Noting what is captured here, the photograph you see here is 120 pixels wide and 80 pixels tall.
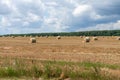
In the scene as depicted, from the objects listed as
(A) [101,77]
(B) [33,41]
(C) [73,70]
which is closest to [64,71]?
(C) [73,70]

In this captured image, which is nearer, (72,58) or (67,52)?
(72,58)

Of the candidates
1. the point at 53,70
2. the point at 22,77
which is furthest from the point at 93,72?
the point at 22,77

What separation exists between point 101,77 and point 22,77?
133 inches

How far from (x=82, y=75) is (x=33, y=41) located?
4203cm

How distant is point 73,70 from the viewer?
15719mm

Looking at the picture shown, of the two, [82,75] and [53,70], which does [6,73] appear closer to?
[53,70]

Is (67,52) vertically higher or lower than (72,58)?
lower

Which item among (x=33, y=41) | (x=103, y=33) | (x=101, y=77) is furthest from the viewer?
(x=103, y=33)

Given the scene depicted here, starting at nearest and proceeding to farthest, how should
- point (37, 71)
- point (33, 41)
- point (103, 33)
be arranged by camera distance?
A: point (37, 71), point (33, 41), point (103, 33)

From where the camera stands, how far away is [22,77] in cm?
1533

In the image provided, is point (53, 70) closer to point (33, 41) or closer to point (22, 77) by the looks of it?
point (22, 77)

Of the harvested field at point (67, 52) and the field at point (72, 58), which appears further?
the harvested field at point (67, 52)

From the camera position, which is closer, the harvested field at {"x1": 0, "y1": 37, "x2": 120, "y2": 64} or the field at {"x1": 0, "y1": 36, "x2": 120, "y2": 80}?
the field at {"x1": 0, "y1": 36, "x2": 120, "y2": 80}

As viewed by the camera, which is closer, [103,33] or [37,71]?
[37,71]
